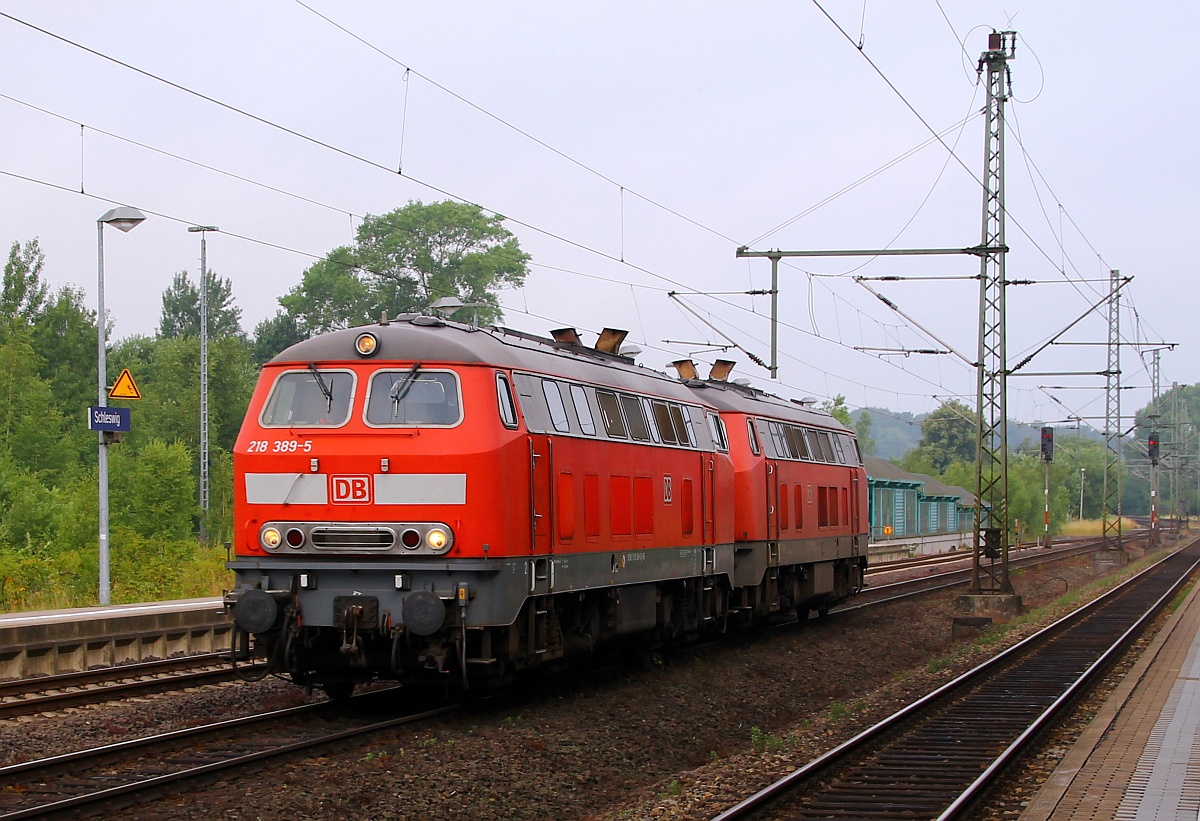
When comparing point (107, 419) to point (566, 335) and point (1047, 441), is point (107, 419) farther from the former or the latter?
point (1047, 441)

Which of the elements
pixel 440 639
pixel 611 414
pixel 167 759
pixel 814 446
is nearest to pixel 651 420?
pixel 611 414

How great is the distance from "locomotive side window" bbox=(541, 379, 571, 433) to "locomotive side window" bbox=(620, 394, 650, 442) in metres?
1.94

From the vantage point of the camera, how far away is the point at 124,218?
22938mm

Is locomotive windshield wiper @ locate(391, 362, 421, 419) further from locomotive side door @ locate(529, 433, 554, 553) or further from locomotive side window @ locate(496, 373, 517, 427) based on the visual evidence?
locomotive side door @ locate(529, 433, 554, 553)

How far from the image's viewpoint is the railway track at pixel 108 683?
13727 millimetres

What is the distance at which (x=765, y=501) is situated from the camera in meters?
22.5

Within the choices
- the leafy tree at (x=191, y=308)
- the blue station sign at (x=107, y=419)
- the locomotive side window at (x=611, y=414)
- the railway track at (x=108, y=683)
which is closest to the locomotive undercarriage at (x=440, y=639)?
the railway track at (x=108, y=683)

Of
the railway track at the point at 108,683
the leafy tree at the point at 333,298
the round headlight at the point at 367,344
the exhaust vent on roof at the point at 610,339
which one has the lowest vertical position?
the railway track at the point at 108,683

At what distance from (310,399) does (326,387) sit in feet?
0.70

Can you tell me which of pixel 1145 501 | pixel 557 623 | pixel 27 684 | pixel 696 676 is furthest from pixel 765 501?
pixel 1145 501

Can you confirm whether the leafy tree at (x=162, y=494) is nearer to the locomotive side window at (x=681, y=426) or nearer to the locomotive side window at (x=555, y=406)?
the locomotive side window at (x=681, y=426)

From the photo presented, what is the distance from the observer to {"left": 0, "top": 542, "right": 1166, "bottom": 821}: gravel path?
10.2m

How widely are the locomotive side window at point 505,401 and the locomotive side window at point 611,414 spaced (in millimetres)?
2574

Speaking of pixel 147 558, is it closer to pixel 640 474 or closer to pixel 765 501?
pixel 765 501
